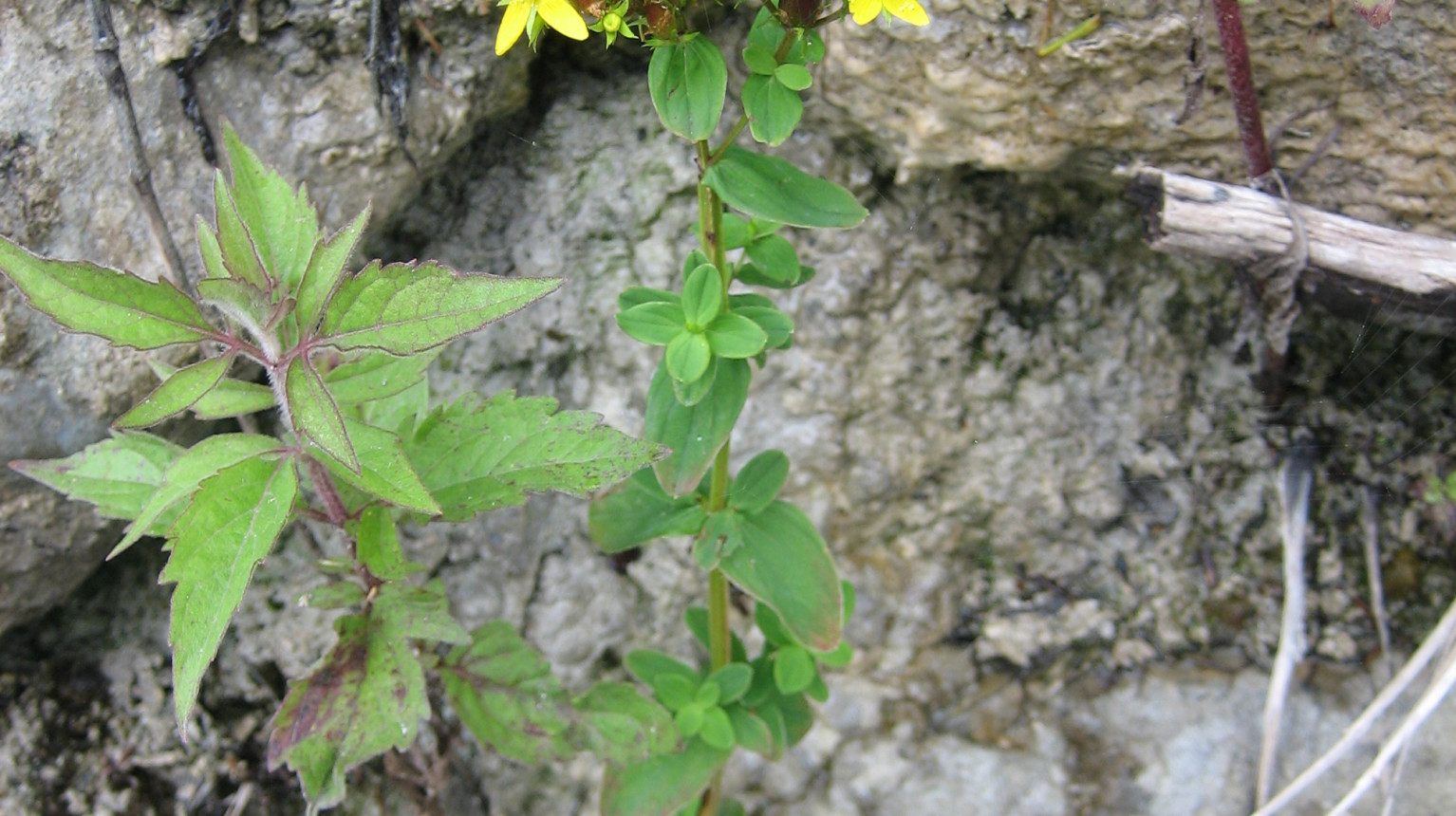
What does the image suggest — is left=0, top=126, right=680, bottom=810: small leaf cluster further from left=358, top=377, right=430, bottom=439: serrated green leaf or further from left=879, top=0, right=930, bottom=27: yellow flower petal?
left=879, top=0, right=930, bottom=27: yellow flower petal

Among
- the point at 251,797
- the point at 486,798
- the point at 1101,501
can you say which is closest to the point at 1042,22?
the point at 1101,501

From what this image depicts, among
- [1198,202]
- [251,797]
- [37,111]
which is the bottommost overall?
[251,797]

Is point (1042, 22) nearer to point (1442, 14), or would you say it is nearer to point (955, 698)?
point (1442, 14)

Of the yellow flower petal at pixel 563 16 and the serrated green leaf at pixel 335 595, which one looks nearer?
the yellow flower petal at pixel 563 16

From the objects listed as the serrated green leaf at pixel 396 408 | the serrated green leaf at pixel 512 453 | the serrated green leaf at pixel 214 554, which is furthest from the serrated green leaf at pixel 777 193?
the serrated green leaf at pixel 214 554

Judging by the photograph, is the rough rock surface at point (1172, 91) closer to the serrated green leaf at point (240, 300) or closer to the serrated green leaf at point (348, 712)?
the serrated green leaf at point (240, 300)

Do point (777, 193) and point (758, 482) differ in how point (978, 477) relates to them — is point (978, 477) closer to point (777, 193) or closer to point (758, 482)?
point (758, 482)

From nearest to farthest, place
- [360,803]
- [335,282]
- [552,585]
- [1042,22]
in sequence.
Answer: [335,282]
[1042,22]
[360,803]
[552,585]

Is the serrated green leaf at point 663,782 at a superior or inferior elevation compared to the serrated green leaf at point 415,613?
inferior
